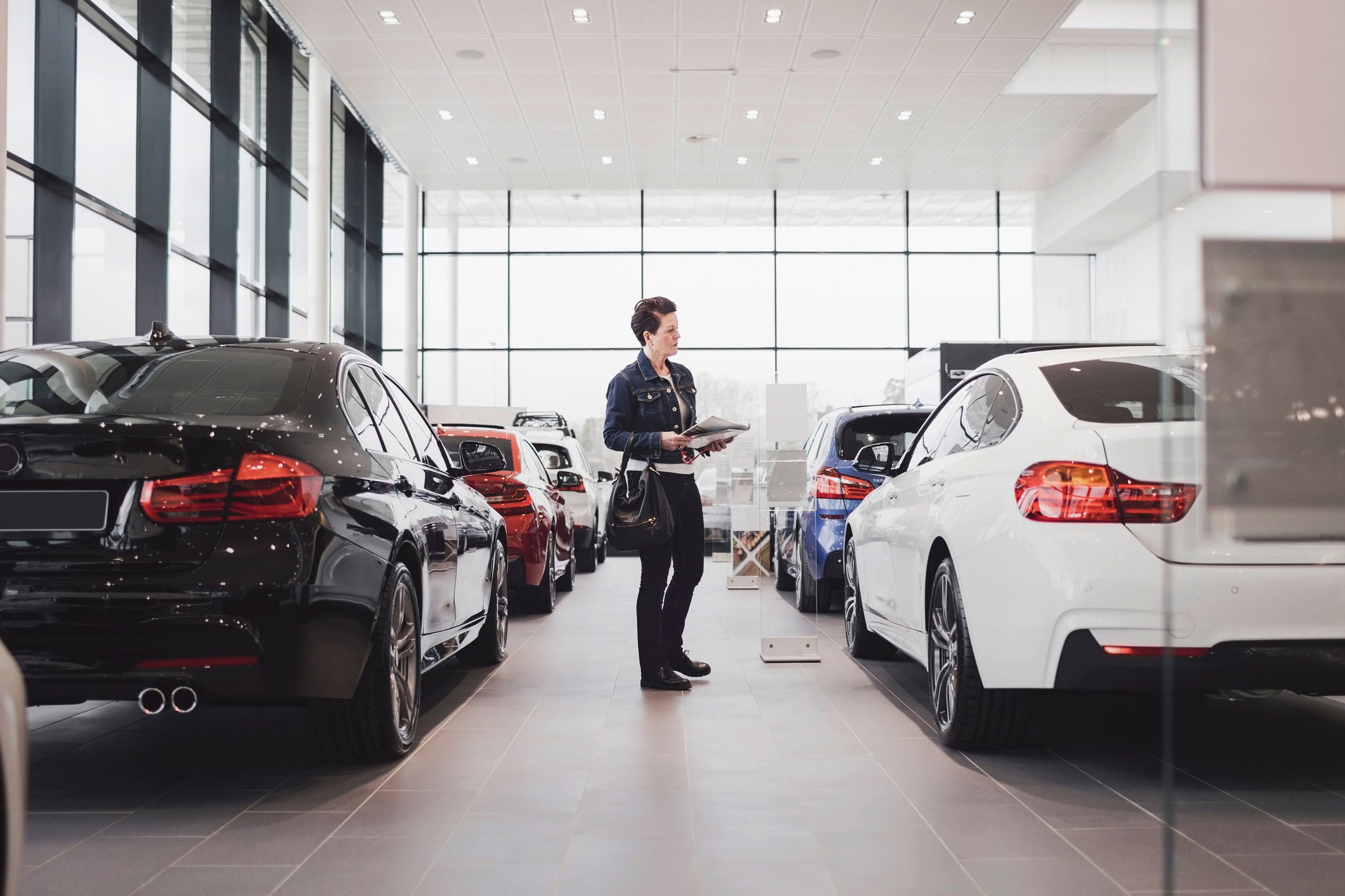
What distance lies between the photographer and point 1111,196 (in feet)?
52.4

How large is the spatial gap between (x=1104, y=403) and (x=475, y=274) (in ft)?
55.6

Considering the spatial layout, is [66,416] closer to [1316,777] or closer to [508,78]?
[1316,777]

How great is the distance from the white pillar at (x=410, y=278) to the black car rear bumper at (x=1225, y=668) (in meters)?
16.4

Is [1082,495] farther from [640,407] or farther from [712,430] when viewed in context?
[640,407]

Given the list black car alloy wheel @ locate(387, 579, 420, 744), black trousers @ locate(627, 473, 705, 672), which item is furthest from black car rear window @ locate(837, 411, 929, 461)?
black car alloy wheel @ locate(387, 579, 420, 744)

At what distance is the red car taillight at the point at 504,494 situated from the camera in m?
7.87

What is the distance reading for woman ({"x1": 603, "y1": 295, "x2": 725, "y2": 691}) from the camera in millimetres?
5320

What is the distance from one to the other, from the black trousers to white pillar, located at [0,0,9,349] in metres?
4.65

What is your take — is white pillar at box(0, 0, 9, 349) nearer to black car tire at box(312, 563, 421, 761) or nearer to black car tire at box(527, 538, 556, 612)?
black car tire at box(527, 538, 556, 612)

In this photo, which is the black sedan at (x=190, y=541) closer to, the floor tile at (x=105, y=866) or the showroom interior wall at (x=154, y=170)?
the floor tile at (x=105, y=866)

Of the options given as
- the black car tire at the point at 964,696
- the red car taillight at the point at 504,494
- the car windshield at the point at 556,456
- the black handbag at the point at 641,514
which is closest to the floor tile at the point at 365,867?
the black car tire at the point at 964,696

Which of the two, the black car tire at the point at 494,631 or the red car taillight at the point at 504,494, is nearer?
the black car tire at the point at 494,631

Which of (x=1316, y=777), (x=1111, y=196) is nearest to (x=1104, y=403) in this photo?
(x=1316, y=777)

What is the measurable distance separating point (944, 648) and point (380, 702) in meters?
1.92
